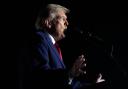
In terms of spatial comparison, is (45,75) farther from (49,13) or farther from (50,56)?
(49,13)

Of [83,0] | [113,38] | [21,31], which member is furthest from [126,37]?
[21,31]

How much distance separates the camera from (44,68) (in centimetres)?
194

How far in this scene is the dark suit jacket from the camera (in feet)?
6.31

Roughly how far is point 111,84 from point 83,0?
126 cm

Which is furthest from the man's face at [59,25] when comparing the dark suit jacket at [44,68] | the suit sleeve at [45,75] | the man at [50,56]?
the suit sleeve at [45,75]

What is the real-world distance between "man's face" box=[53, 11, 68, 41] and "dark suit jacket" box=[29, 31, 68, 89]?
154 mm

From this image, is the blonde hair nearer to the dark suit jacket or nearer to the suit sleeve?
the dark suit jacket

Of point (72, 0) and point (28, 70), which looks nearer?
point (28, 70)

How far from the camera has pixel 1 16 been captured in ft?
8.60

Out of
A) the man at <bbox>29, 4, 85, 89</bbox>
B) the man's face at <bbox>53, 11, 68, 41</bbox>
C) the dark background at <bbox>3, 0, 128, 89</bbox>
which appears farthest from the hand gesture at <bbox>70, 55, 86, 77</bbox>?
the man's face at <bbox>53, 11, 68, 41</bbox>

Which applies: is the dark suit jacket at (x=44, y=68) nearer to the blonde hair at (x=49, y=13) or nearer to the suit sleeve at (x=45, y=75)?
the suit sleeve at (x=45, y=75)

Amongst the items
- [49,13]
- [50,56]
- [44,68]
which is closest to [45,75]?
[44,68]

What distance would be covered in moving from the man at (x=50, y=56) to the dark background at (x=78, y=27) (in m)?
0.09

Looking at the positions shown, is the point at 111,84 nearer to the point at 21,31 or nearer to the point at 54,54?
the point at 54,54
